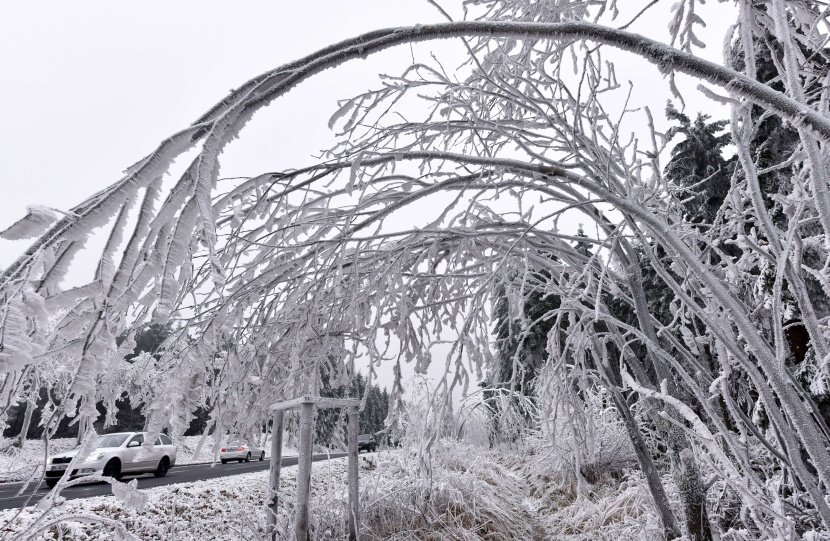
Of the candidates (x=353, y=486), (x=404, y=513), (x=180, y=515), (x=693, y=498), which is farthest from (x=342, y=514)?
(x=693, y=498)

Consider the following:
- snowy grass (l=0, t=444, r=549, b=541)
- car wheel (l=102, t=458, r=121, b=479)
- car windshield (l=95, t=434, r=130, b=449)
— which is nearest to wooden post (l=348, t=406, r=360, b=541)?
snowy grass (l=0, t=444, r=549, b=541)

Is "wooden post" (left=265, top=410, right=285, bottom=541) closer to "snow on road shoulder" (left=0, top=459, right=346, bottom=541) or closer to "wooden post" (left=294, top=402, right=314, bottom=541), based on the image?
"snow on road shoulder" (left=0, top=459, right=346, bottom=541)

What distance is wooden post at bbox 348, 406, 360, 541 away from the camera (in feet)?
16.6

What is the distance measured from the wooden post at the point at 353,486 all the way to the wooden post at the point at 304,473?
25.5 inches

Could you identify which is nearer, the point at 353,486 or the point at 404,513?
the point at 353,486

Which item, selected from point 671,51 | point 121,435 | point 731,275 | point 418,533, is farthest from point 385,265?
point 121,435

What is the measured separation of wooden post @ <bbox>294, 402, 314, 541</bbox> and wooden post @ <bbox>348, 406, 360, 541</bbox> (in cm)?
65

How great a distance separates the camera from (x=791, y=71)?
1570mm

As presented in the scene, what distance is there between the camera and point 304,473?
4.61 m

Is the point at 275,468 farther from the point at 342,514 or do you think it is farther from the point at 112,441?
the point at 112,441

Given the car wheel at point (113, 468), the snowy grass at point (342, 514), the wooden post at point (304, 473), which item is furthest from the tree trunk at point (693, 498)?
the car wheel at point (113, 468)

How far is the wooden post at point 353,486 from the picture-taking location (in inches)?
199

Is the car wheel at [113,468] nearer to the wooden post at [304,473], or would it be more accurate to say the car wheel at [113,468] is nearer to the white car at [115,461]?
the white car at [115,461]

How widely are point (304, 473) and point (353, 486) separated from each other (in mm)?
779
